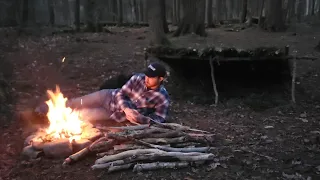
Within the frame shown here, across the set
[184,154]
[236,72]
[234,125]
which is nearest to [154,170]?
[184,154]

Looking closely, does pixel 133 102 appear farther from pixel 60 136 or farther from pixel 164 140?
pixel 60 136

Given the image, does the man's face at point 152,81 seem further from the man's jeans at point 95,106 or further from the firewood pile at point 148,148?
the man's jeans at point 95,106

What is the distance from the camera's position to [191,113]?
313 inches

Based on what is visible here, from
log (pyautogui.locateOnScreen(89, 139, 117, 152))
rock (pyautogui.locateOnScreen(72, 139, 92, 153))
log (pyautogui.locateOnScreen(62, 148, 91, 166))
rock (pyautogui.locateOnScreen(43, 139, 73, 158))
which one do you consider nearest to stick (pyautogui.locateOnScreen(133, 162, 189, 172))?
log (pyautogui.locateOnScreen(89, 139, 117, 152))

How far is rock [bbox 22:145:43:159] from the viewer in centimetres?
543

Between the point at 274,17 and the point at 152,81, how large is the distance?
1522 cm

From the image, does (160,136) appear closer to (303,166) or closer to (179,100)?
(303,166)

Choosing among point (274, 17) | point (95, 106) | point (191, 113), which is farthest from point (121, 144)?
point (274, 17)

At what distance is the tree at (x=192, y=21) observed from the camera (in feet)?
59.8

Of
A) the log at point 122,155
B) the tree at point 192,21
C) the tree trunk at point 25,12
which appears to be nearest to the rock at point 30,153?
the log at point 122,155

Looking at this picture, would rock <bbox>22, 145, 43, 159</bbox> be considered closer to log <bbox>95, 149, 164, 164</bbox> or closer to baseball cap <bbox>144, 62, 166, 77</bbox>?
log <bbox>95, 149, 164, 164</bbox>

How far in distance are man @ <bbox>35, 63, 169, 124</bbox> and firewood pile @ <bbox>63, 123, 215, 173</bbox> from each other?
42 cm

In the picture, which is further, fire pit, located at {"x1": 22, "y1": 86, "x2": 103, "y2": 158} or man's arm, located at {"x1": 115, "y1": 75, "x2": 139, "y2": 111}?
man's arm, located at {"x1": 115, "y1": 75, "x2": 139, "y2": 111}

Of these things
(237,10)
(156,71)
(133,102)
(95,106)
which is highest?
(237,10)
